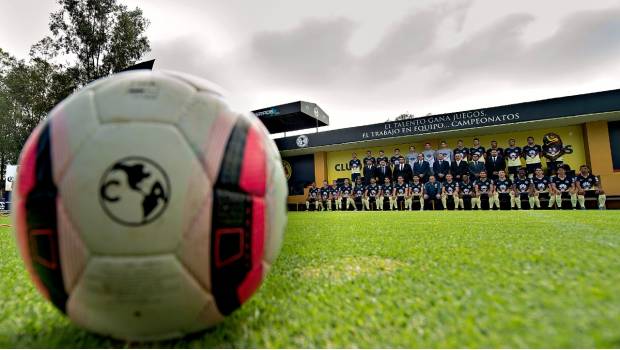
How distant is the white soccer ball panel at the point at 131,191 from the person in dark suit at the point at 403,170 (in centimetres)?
1346

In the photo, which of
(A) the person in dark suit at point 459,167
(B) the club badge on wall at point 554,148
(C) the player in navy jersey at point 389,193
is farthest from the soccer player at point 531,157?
(C) the player in navy jersey at point 389,193

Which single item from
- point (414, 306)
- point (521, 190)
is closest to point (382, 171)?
point (521, 190)

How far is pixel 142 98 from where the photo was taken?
1.09 meters

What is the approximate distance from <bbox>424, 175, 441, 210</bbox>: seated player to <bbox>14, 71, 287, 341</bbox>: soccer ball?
38.9ft

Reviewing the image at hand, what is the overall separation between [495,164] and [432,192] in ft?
8.89

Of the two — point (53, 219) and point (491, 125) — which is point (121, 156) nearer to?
point (53, 219)

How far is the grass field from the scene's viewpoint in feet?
3.51

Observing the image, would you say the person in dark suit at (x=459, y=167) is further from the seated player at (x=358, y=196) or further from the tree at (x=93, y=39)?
the tree at (x=93, y=39)

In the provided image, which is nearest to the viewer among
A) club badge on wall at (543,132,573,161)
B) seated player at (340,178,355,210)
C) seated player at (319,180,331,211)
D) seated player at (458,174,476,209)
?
seated player at (458,174,476,209)

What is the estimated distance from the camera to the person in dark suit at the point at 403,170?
539 inches

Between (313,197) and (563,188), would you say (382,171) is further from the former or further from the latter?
(563,188)

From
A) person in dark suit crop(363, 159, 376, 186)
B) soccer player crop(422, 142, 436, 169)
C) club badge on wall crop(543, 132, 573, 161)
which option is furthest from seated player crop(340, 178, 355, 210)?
club badge on wall crop(543, 132, 573, 161)

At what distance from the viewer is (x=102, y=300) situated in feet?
3.26

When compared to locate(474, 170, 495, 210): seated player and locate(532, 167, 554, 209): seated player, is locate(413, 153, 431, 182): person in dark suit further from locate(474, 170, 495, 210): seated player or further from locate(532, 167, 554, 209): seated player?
locate(532, 167, 554, 209): seated player
